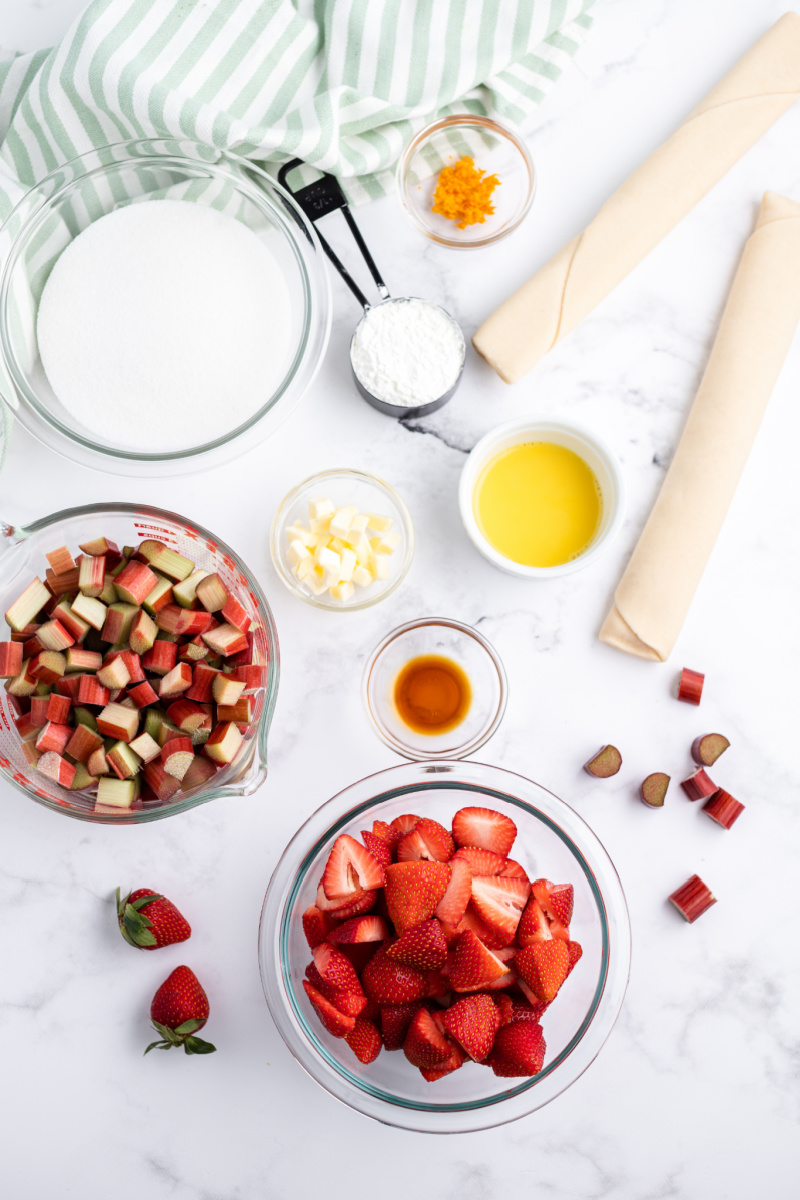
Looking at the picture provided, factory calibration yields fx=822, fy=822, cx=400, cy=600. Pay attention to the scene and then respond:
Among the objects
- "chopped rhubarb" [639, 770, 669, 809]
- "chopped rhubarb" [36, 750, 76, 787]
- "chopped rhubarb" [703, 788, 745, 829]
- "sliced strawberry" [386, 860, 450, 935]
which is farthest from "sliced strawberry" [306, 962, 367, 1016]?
"chopped rhubarb" [703, 788, 745, 829]

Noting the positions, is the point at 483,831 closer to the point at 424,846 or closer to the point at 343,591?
the point at 424,846

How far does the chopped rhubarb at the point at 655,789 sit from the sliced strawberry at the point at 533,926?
0.35m

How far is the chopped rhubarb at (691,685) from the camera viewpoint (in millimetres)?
1483

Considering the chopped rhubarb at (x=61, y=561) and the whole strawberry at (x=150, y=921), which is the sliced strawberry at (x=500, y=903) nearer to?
the whole strawberry at (x=150, y=921)

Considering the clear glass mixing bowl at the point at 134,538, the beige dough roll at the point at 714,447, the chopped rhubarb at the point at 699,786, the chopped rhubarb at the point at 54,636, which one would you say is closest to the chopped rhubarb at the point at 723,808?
the chopped rhubarb at the point at 699,786

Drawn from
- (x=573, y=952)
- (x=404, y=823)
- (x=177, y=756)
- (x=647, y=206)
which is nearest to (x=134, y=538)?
(x=177, y=756)

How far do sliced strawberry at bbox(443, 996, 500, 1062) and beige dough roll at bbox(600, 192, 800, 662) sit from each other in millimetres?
652

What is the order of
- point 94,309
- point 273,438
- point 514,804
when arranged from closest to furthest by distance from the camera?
point 514,804 → point 94,309 → point 273,438

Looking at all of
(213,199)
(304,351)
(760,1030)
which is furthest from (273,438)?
(760,1030)

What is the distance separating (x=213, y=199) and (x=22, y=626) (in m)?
0.84

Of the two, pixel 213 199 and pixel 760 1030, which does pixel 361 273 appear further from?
pixel 760 1030

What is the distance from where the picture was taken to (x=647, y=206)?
150 cm

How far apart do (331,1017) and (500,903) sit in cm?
30

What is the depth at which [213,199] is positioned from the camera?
4.94 ft
